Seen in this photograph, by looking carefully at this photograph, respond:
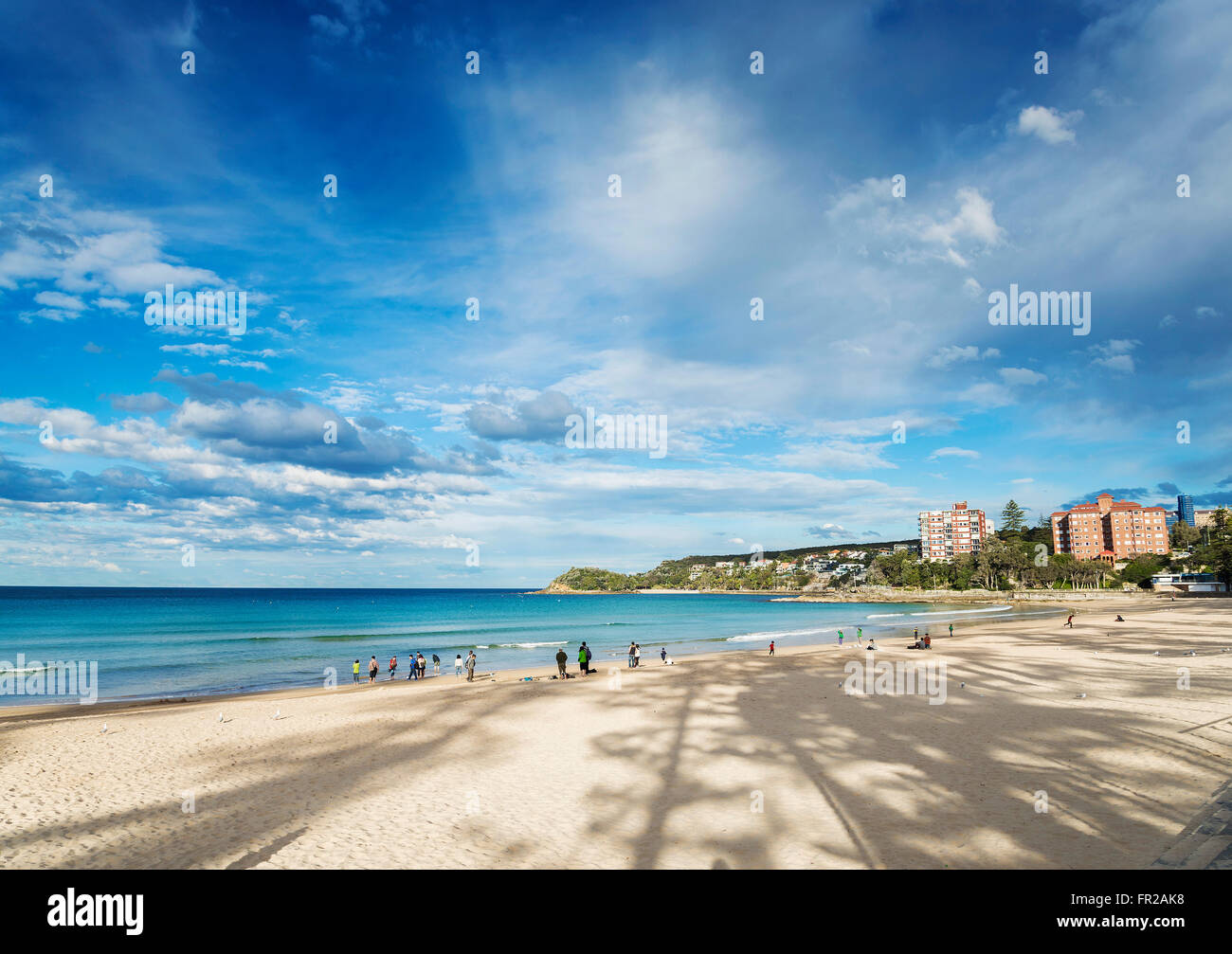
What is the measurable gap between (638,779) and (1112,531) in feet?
694

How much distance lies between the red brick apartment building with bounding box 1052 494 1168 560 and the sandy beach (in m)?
186

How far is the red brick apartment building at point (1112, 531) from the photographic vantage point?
171m

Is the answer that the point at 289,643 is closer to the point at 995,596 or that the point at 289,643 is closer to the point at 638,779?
the point at 638,779

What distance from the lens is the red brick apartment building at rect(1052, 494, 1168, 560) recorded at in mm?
171250

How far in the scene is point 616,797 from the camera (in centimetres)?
1153

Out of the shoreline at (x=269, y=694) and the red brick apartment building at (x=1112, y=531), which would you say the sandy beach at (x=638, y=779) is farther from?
the red brick apartment building at (x=1112, y=531)

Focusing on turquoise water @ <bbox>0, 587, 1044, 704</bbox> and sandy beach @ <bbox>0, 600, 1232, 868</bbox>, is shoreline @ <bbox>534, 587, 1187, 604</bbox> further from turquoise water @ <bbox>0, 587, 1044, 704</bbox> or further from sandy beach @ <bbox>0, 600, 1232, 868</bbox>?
sandy beach @ <bbox>0, 600, 1232, 868</bbox>

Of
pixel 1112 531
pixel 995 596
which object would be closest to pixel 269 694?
pixel 995 596

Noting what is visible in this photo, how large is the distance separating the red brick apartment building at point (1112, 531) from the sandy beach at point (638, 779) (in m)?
186

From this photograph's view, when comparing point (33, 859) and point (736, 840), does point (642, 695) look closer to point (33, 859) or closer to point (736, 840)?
point (736, 840)

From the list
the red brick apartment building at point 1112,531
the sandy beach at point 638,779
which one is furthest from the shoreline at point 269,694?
the red brick apartment building at point 1112,531

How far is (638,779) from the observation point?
A: 1271 centimetres

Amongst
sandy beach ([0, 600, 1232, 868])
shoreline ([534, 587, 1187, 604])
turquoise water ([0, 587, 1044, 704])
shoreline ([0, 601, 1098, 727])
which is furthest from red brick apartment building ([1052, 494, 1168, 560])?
sandy beach ([0, 600, 1232, 868])
